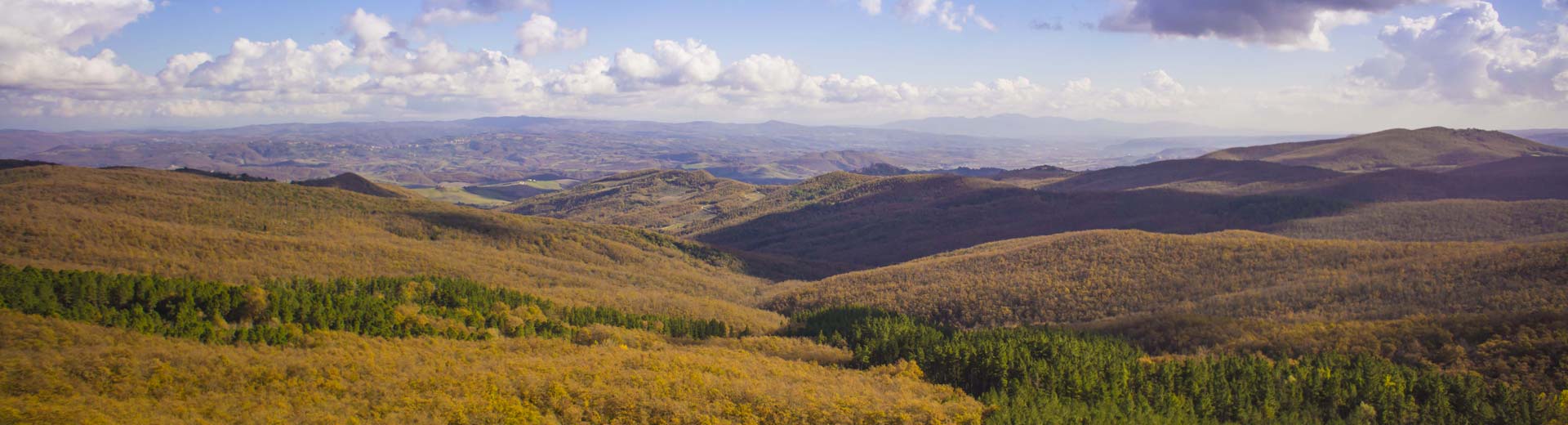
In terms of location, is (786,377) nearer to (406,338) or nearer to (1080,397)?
(1080,397)

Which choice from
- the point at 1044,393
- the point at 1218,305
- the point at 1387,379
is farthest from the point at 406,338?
the point at 1218,305

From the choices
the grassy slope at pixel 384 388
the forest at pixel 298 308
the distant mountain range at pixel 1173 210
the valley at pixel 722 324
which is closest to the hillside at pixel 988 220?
the distant mountain range at pixel 1173 210

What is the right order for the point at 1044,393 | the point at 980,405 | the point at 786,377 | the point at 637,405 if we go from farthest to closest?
1. the point at 786,377
2. the point at 1044,393
3. the point at 980,405
4. the point at 637,405

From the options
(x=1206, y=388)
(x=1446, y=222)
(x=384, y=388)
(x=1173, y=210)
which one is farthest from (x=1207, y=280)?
(x=1173, y=210)

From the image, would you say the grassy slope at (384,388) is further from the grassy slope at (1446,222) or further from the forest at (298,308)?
the grassy slope at (1446,222)

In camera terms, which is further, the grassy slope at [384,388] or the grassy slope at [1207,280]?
the grassy slope at [1207,280]

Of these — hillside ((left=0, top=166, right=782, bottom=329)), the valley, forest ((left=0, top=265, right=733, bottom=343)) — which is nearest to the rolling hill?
the valley
